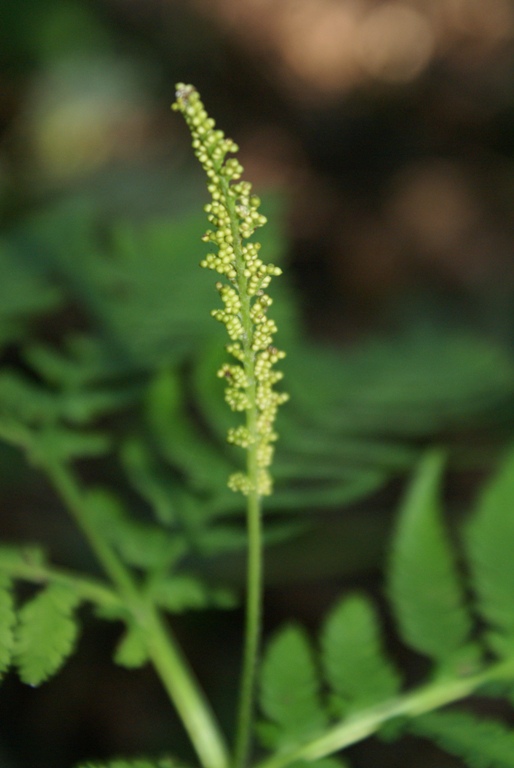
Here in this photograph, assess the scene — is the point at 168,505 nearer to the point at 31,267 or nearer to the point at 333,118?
the point at 31,267

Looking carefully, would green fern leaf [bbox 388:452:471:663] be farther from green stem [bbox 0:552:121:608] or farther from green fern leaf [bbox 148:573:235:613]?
green stem [bbox 0:552:121:608]

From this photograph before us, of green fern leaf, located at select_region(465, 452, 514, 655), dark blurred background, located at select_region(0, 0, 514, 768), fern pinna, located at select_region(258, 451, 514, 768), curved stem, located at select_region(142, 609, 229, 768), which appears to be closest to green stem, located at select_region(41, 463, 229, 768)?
curved stem, located at select_region(142, 609, 229, 768)

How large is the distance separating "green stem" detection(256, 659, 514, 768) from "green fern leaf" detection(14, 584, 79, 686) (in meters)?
0.49

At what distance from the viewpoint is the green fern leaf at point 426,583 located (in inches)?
80.0

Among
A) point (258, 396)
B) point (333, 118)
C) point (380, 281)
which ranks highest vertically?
point (333, 118)

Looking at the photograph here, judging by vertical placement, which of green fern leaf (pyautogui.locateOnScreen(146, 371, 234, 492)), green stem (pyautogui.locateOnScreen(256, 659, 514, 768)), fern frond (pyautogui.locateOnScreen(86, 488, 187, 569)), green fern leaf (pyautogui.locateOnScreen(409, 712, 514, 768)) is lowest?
green fern leaf (pyautogui.locateOnScreen(409, 712, 514, 768))

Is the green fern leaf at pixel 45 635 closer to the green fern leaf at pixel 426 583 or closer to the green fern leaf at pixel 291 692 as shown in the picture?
the green fern leaf at pixel 291 692

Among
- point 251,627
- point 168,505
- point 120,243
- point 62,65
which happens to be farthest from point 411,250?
point 251,627

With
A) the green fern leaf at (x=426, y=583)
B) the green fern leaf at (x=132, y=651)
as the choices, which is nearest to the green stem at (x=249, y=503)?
the green fern leaf at (x=132, y=651)

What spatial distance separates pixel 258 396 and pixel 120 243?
5.71ft

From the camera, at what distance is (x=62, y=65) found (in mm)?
6266

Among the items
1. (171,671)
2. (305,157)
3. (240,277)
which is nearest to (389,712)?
(171,671)

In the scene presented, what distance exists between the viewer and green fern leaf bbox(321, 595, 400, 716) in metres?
1.90

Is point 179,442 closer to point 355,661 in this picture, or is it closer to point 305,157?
point 355,661
